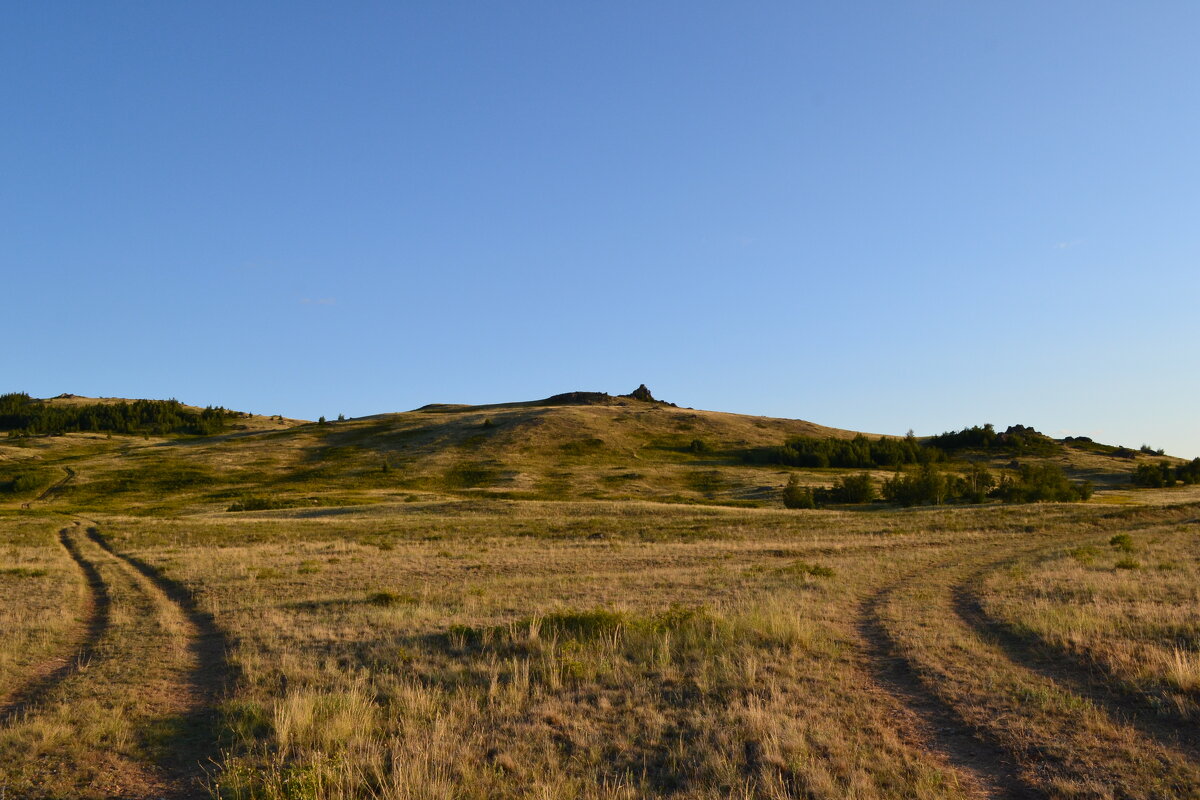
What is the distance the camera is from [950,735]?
30.4ft

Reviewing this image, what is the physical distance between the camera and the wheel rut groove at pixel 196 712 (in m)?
8.43

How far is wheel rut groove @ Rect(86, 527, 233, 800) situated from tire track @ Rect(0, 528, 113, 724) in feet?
5.80

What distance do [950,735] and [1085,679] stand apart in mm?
3989

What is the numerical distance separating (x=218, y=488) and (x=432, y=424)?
5874 centimetres

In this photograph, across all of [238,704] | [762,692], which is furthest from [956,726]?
[238,704]

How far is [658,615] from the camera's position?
55.7ft

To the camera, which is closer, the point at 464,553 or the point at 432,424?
the point at 464,553

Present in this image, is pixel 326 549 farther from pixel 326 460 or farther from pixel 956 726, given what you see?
pixel 326 460

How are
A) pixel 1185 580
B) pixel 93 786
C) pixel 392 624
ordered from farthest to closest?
1. pixel 1185 580
2. pixel 392 624
3. pixel 93 786

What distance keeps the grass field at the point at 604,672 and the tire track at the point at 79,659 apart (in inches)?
3.3

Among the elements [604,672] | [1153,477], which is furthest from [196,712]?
[1153,477]

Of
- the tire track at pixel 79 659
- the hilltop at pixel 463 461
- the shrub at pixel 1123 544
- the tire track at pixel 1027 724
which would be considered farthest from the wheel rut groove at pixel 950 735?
the hilltop at pixel 463 461

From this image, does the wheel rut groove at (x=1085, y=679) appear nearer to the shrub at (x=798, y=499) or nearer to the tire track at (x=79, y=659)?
Result: the tire track at (x=79, y=659)

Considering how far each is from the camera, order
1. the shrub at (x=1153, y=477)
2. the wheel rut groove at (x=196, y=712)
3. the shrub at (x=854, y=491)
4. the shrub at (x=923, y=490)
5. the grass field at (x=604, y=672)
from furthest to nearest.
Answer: the shrub at (x=1153, y=477) < the shrub at (x=854, y=491) < the shrub at (x=923, y=490) < the wheel rut groove at (x=196, y=712) < the grass field at (x=604, y=672)
